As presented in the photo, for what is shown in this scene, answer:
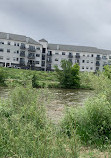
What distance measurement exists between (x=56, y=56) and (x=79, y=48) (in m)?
11.9

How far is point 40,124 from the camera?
18.3ft

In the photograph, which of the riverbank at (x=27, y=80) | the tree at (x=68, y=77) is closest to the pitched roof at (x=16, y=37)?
the riverbank at (x=27, y=80)

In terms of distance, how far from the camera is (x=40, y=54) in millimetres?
74000

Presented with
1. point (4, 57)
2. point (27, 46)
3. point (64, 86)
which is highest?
point (27, 46)

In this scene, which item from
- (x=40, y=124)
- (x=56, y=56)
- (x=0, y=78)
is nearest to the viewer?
(x=40, y=124)

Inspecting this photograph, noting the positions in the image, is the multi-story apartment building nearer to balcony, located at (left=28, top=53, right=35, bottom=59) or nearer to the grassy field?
balcony, located at (left=28, top=53, right=35, bottom=59)

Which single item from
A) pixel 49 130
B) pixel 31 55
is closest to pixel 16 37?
pixel 31 55

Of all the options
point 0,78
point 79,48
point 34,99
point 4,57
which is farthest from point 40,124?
point 79,48

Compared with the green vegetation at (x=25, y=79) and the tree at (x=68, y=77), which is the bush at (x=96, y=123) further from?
the tree at (x=68, y=77)

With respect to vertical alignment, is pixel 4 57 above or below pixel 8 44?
below

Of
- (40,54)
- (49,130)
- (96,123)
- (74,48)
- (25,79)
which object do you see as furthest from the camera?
(74,48)

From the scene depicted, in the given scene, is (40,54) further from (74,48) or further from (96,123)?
(96,123)

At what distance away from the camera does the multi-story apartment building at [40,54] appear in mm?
68438

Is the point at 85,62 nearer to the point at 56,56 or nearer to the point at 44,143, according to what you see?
the point at 56,56
